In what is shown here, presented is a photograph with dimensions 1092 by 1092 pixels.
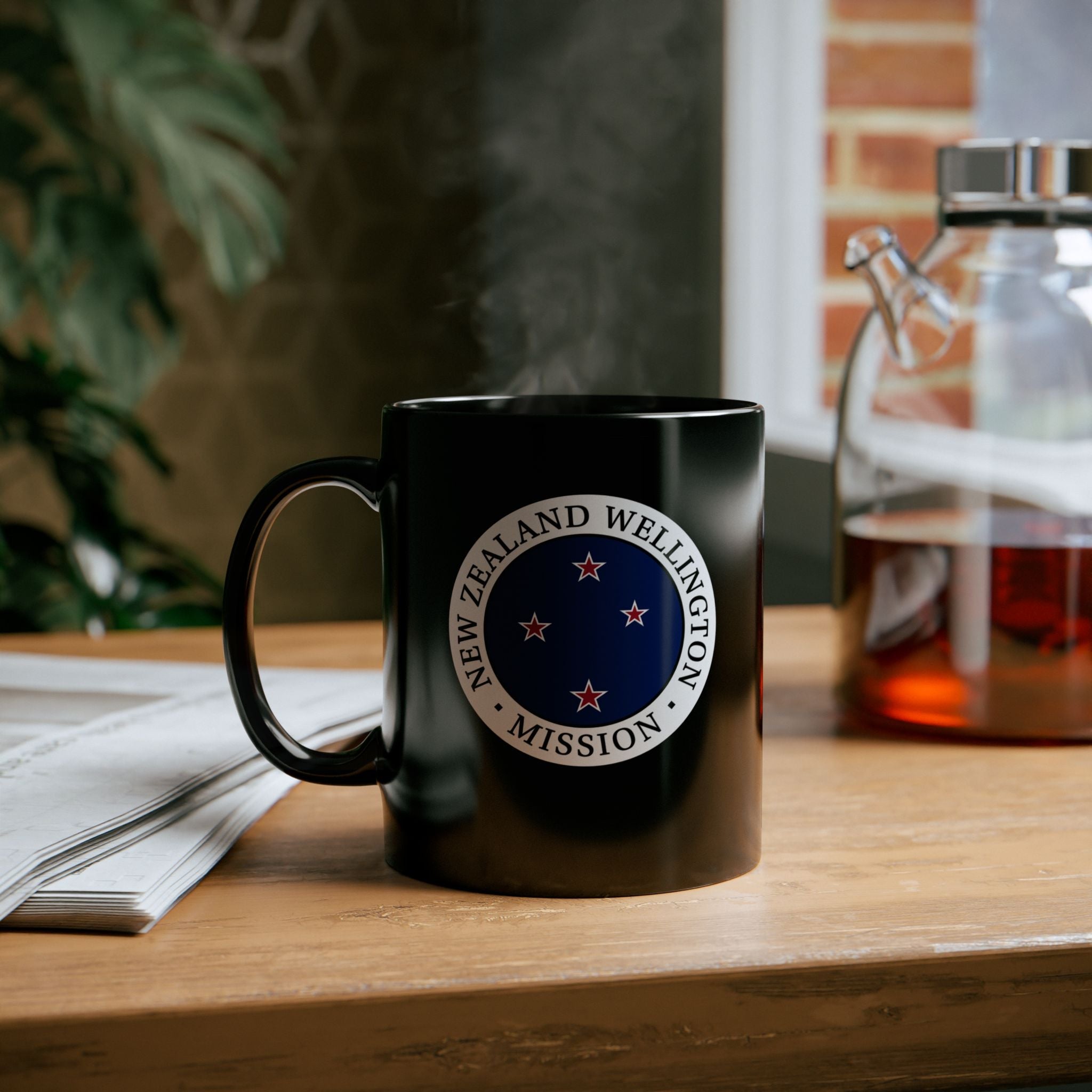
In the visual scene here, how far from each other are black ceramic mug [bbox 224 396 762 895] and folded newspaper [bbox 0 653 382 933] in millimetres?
89

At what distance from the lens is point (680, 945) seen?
0.38 metres

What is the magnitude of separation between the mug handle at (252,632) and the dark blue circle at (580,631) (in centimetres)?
7

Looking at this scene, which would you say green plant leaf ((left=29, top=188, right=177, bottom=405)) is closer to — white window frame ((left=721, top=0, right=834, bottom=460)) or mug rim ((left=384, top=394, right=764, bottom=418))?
white window frame ((left=721, top=0, right=834, bottom=460))

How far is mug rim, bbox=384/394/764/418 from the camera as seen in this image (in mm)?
415

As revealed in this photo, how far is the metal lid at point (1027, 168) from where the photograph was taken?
23.9 inches

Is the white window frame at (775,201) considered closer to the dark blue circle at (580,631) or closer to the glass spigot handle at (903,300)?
the glass spigot handle at (903,300)

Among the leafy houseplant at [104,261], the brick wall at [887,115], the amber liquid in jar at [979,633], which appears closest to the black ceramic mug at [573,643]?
the amber liquid in jar at [979,633]

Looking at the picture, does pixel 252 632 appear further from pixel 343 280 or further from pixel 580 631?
pixel 343 280

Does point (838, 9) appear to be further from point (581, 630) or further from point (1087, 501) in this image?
point (581, 630)

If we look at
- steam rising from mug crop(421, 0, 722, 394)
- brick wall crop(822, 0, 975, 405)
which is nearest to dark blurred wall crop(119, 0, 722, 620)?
steam rising from mug crop(421, 0, 722, 394)

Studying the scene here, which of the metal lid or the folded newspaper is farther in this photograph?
the metal lid

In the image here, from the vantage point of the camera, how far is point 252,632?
1.44ft

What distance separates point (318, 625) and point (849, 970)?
584 millimetres

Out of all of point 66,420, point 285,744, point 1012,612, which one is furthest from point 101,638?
point 66,420
